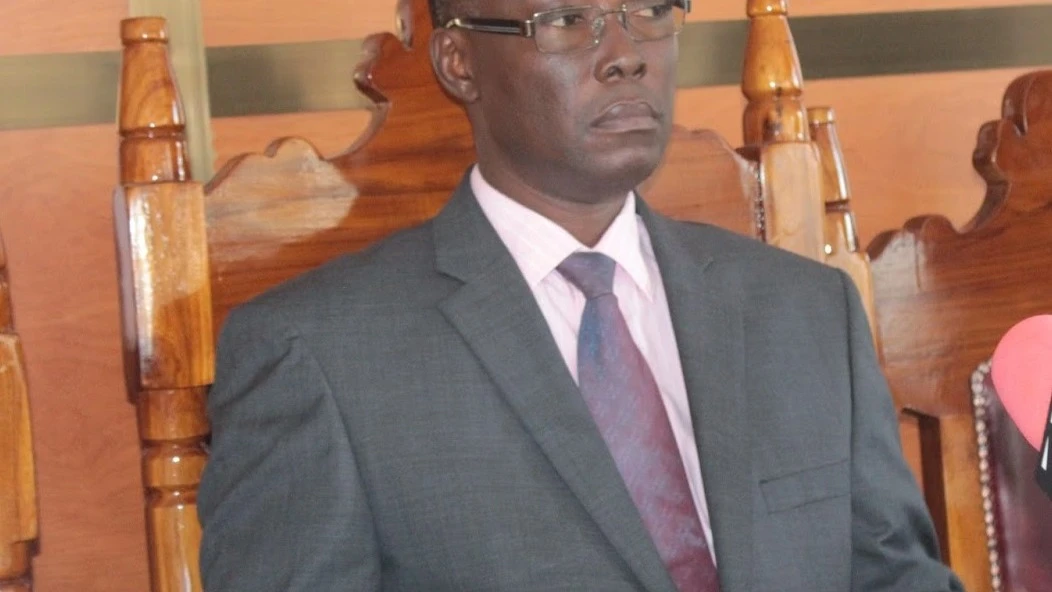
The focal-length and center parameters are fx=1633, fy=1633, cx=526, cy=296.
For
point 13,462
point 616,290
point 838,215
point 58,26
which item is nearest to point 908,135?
point 838,215

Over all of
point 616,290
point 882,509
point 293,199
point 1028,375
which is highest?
point 293,199

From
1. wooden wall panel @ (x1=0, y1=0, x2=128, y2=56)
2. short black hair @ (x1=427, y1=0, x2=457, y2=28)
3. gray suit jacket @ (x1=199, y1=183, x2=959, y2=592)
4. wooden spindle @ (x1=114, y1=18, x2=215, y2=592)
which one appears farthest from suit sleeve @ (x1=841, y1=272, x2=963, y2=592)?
wooden wall panel @ (x1=0, y1=0, x2=128, y2=56)

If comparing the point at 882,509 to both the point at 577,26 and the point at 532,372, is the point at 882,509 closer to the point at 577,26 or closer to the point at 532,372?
the point at 532,372

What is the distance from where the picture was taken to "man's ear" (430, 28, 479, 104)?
162cm

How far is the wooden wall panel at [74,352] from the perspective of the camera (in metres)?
1.81

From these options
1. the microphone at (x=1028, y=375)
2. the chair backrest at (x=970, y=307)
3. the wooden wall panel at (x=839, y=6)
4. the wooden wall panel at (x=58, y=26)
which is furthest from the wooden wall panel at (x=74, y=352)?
the microphone at (x=1028, y=375)

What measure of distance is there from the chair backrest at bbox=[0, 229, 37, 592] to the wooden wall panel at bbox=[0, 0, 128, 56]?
420 millimetres

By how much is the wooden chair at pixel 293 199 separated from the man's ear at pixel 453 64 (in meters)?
0.03

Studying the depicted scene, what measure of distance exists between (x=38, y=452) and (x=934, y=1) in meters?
1.23

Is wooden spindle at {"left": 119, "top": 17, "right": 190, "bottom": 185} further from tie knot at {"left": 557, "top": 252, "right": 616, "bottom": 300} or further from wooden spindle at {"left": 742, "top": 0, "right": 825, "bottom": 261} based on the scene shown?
wooden spindle at {"left": 742, "top": 0, "right": 825, "bottom": 261}

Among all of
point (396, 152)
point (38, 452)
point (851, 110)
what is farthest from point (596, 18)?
point (38, 452)

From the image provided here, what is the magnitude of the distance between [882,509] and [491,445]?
38 cm

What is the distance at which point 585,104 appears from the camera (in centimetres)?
150

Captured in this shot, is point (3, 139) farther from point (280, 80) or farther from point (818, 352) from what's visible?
point (818, 352)
